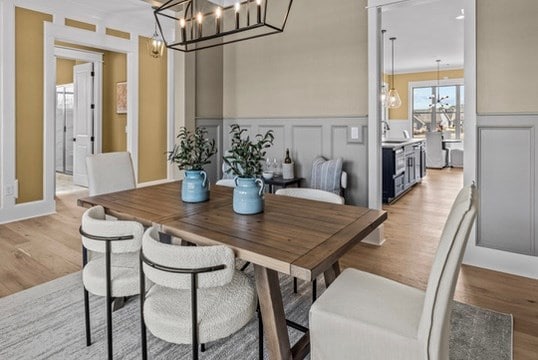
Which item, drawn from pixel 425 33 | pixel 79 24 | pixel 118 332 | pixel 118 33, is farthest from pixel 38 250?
pixel 425 33

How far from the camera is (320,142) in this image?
3.93m

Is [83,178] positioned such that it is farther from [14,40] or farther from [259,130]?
[259,130]

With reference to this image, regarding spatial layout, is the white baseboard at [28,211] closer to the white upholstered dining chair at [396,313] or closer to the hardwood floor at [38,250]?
the hardwood floor at [38,250]

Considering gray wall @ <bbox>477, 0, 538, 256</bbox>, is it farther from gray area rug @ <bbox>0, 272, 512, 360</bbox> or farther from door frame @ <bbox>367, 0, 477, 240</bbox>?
gray area rug @ <bbox>0, 272, 512, 360</bbox>

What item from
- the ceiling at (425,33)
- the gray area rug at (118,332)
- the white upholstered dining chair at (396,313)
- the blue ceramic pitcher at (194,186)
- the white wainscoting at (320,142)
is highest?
the ceiling at (425,33)

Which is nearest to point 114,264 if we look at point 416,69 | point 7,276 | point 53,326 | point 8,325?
point 53,326

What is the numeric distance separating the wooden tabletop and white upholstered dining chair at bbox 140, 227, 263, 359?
147 mm

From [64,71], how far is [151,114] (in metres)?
3.22

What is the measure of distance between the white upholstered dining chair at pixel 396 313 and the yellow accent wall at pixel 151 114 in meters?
5.15

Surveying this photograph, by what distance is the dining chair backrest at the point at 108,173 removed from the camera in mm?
2734

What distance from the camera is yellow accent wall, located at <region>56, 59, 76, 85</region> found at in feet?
25.2

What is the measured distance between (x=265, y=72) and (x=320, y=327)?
11.5ft

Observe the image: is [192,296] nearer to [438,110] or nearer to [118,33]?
[118,33]

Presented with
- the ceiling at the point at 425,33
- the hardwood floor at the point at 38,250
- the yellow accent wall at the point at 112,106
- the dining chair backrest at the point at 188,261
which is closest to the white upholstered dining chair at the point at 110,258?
the dining chair backrest at the point at 188,261
